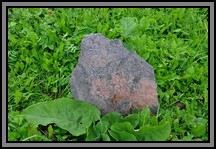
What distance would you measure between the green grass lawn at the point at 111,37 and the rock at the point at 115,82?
0.24m

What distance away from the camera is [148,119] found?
122 inches

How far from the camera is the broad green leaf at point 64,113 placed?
3016 mm

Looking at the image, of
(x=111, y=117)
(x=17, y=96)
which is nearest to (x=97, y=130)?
(x=111, y=117)

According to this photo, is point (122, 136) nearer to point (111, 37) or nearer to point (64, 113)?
point (64, 113)

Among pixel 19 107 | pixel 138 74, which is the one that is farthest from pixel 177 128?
pixel 19 107

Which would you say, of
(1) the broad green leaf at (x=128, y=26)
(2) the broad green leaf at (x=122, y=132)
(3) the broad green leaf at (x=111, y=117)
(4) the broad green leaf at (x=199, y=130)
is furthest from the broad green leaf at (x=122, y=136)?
(1) the broad green leaf at (x=128, y=26)

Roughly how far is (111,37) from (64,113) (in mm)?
1146

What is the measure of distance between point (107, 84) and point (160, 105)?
1.66 ft

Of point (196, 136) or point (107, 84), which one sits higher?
point (107, 84)

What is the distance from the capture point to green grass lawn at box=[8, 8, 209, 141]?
10.5 feet

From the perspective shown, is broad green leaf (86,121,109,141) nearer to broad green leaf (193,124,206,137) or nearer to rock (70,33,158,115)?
rock (70,33,158,115)

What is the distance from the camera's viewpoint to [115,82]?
311 cm

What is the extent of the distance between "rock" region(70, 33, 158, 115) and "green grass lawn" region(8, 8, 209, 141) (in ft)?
0.79

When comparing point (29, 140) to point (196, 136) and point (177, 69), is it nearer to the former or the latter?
point (196, 136)
